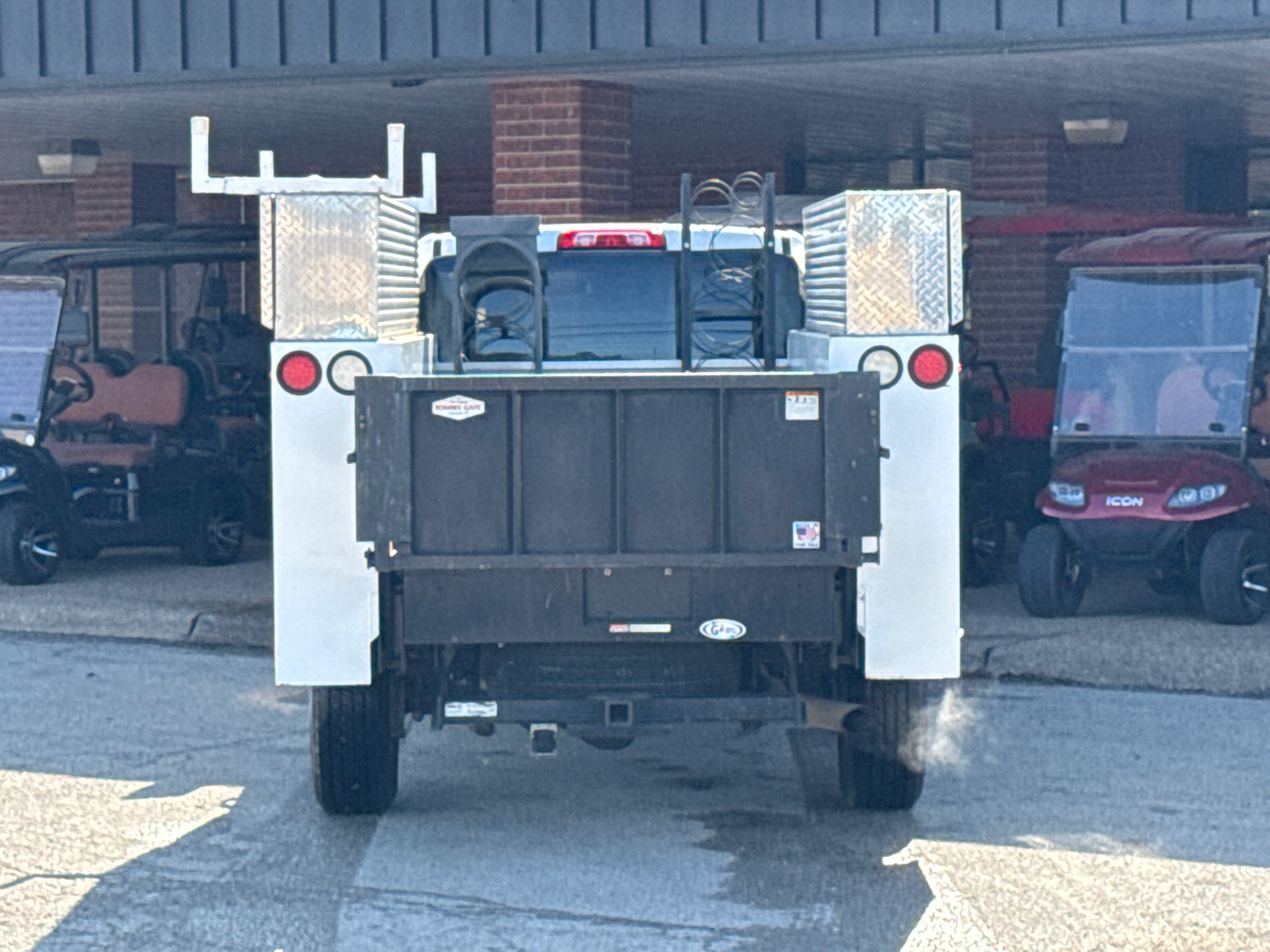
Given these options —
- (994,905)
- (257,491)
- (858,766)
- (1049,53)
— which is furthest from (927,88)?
(994,905)

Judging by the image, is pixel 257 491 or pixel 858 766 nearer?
pixel 858 766

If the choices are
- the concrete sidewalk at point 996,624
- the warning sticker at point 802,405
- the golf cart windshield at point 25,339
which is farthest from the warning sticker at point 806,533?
the golf cart windshield at point 25,339

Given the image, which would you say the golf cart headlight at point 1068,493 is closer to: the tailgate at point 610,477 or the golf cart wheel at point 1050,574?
the golf cart wheel at point 1050,574

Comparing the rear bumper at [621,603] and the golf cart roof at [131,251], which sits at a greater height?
the golf cart roof at [131,251]

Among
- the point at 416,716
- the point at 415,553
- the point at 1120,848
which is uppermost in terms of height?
the point at 415,553

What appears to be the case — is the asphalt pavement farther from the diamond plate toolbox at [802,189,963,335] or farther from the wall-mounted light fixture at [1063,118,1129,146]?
the wall-mounted light fixture at [1063,118,1129,146]

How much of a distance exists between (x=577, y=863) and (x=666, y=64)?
676cm

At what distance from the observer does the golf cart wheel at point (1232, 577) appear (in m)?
10.8

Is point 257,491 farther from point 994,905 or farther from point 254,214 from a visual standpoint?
point 994,905

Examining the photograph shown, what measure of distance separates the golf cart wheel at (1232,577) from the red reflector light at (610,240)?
154 inches

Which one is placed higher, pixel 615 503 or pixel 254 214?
pixel 254 214

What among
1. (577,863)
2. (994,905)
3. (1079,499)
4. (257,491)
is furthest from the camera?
(257,491)

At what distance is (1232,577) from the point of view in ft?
35.4

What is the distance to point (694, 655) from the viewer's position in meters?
7.08
